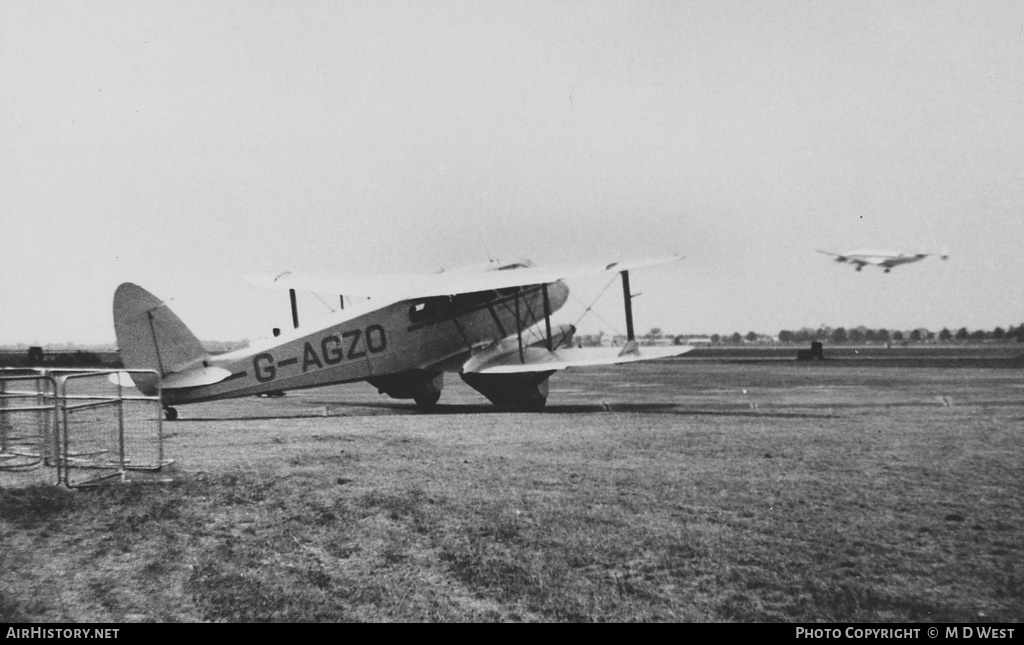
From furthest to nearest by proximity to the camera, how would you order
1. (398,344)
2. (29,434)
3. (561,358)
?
(561,358)
(398,344)
(29,434)

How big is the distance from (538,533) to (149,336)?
10.9 m

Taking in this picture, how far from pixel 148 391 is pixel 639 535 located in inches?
478

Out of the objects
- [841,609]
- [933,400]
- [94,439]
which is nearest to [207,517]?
[841,609]

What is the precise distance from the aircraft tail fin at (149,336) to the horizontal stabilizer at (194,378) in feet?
0.44

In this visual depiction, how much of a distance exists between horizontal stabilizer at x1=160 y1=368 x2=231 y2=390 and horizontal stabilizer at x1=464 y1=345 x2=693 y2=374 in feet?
19.2

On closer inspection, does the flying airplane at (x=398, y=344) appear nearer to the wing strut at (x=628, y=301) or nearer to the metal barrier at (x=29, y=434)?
the wing strut at (x=628, y=301)

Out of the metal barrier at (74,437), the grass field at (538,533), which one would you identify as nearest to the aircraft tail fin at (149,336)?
the metal barrier at (74,437)

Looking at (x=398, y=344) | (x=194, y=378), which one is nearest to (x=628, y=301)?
(x=398, y=344)

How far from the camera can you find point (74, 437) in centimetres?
1105

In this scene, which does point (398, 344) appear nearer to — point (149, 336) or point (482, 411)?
point (482, 411)

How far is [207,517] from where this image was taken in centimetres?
603

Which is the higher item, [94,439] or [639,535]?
[94,439]

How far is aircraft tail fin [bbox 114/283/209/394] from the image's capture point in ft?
44.2
